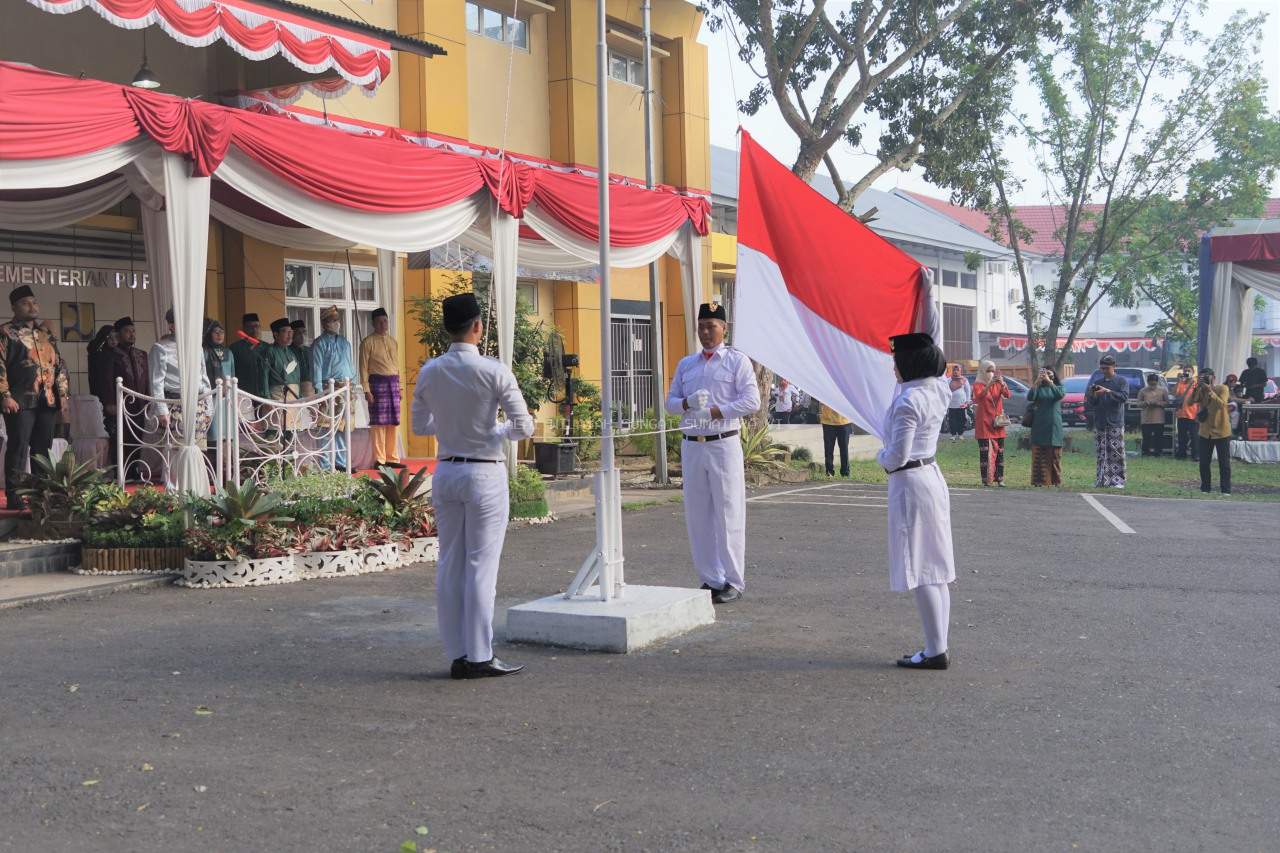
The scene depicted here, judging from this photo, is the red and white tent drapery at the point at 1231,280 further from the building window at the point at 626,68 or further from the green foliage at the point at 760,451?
the building window at the point at 626,68

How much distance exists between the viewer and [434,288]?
17422 millimetres

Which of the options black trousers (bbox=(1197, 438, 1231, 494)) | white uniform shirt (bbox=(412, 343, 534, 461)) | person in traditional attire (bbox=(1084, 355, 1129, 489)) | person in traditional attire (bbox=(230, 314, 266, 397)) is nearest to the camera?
white uniform shirt (bbox=(412, 343, 534, 461))

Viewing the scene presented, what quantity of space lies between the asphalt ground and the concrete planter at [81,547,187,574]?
1.93ft

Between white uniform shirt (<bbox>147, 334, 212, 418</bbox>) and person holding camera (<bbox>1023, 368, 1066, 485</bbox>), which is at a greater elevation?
white uniform shirt (<bbox>147, 334, 212, 418</bbox>)

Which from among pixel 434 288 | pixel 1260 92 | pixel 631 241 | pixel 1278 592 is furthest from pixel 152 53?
pixel 1260 92

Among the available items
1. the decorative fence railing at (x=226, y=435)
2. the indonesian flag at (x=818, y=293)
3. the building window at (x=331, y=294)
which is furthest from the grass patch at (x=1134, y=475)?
the indonesian flag at (x=818, y=293)

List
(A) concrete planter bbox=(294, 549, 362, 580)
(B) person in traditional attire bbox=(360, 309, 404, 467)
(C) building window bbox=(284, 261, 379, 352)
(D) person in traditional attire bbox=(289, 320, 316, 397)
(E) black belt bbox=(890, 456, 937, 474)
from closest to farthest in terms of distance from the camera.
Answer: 1. (E) black belt bbox=(890, 456, 937, 474)
2. (A) concrete planter bbox=(294, 549, 362, 580)
3. (D) person in traditional attire bbox=(289, 320, 316, 397)
4. (B) person in traditional attire bbox=(360, 309, 404, 467)
5. (C) building window bbox=(284, 261, 379, 352)

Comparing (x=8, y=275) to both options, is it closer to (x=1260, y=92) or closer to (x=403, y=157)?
(x=403, y=157)

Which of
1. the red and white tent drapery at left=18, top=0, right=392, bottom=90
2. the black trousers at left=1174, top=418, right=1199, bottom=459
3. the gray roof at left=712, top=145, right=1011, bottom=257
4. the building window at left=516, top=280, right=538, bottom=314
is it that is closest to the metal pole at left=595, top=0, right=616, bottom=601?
the red and white tent drapery at left=18, top=0, right=392, bottom=90

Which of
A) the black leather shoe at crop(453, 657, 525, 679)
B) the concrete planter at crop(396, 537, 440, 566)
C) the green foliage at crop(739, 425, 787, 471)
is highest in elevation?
the green foliage at crop(739, 425, 787, 471)

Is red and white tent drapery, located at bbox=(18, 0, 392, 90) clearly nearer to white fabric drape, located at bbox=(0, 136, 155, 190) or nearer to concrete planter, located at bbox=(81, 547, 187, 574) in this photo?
white fabric drape, located at bbox=(0, 136, 155, 190)

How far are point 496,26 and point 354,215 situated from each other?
9655mm

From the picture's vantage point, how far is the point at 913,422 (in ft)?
22.1

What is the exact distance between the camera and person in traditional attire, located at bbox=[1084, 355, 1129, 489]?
17.7m
